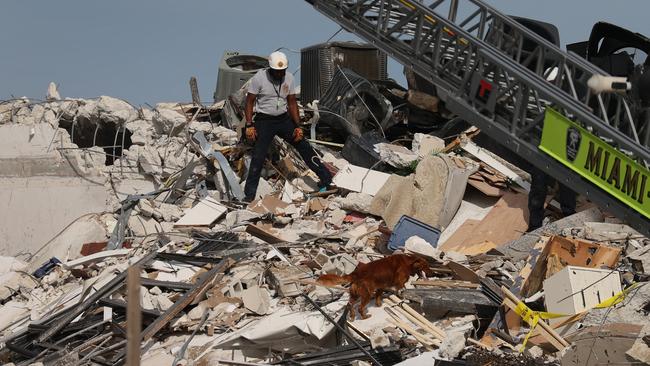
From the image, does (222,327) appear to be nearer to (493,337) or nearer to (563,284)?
(493,337)

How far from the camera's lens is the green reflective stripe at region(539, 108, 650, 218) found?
8.23 m

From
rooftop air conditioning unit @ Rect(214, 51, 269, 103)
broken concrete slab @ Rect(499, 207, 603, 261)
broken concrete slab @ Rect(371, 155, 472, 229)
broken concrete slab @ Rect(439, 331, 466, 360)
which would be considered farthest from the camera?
rooftop air conditioning unit @ Rect(214, 51, 269, 103)

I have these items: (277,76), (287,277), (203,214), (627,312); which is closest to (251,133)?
(277,76)

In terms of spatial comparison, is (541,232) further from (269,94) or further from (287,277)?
(269,94)

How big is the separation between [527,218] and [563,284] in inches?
127

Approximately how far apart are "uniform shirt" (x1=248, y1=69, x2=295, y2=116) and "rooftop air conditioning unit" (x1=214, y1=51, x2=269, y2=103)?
14.3 feet

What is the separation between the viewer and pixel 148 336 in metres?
8.86

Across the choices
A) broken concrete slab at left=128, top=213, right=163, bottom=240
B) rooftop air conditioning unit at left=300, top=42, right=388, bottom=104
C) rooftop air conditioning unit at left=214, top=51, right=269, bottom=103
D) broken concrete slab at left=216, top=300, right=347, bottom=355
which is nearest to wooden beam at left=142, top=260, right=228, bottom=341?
broken concrete slab at left=216, top=300, right=347, bottom=355

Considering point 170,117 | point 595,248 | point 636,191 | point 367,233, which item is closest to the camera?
point 636,191

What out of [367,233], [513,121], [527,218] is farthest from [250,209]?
[513,121]

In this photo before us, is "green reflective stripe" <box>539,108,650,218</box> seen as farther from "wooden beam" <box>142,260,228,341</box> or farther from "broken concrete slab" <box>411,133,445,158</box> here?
"broken concrete slab" <box>411,133,445,158</box>

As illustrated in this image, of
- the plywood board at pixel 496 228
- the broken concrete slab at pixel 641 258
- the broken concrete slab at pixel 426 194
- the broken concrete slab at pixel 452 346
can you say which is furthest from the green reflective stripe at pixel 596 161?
the broken concrete slab at pixel 426 194

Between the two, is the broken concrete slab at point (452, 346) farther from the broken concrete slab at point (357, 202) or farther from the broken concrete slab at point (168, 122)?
the broken concrete slab at point (168, 122)

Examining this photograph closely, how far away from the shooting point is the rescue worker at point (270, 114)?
41.3ft
